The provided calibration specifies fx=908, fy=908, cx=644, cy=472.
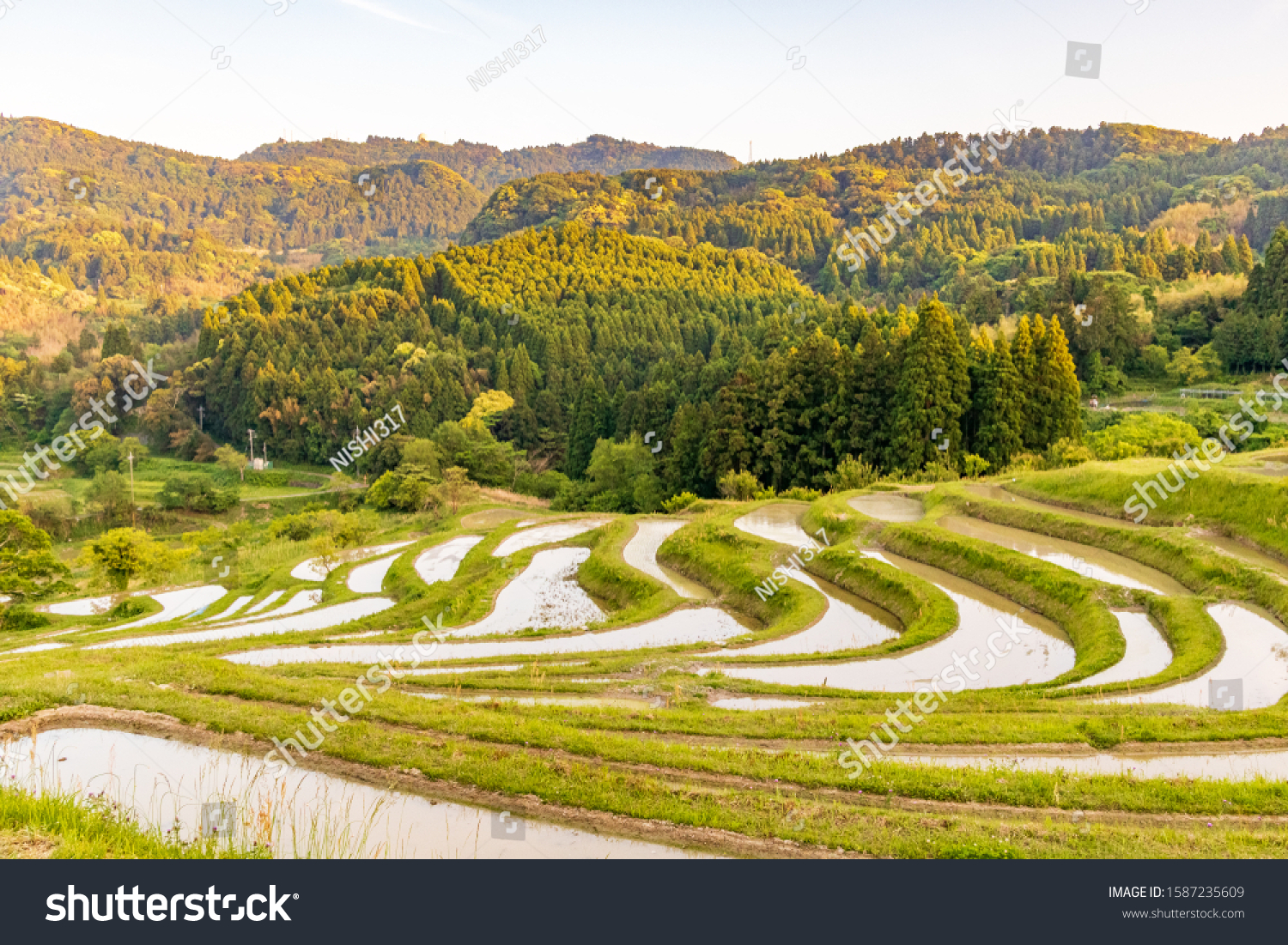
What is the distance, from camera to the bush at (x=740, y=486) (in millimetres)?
47375

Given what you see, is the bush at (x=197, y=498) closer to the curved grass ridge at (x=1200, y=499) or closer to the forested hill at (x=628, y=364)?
the forested hill at (x=628, y=364)

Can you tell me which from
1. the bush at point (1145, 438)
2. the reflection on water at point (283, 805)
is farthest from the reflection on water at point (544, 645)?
the bush at point (1145, 438)

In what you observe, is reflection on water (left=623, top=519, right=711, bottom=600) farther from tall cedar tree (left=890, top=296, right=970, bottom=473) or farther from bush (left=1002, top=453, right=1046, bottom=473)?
tall cedar tree (left=890, top=296, right=970, bottom=473)

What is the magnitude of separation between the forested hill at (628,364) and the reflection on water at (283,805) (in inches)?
1494

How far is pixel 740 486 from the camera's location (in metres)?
47.7

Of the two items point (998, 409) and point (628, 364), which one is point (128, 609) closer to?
point (998, 409)

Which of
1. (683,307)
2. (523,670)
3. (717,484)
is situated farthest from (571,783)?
(683,307)

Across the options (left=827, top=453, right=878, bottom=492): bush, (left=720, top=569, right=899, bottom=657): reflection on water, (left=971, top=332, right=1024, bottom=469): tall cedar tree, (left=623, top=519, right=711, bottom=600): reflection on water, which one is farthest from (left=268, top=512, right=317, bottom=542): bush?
(left=971, top=332, right=1024, bottom=469): tall cedar tree

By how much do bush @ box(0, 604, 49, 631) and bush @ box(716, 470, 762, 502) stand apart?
99.6 ft

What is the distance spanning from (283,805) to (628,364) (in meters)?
96.6

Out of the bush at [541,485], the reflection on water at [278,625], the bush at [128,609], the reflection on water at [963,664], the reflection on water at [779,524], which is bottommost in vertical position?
the bush at [128,609]

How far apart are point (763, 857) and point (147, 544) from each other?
3788 centimetres

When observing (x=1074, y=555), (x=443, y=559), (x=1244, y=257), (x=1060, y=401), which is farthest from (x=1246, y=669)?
(x=1244, y=257)
